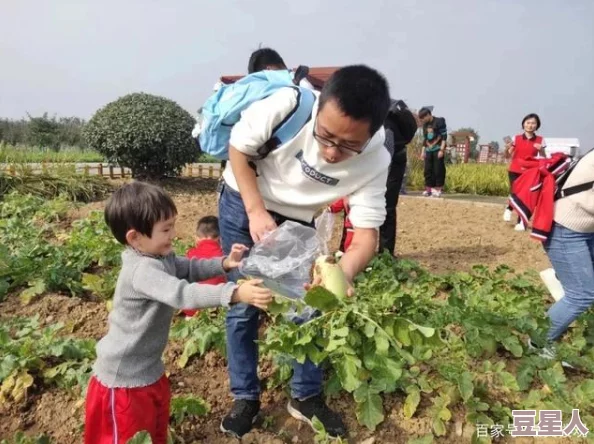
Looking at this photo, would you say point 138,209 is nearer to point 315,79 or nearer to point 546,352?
point 546,352

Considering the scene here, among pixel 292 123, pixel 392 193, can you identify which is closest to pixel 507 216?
pixel 392 193

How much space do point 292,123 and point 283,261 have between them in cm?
53

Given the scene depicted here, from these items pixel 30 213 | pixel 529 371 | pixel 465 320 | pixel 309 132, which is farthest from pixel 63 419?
pixel 30 213

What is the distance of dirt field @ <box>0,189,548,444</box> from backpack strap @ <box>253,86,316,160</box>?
1.31 meters

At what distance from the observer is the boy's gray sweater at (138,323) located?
175 cm

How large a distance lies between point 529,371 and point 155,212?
213 centimetres

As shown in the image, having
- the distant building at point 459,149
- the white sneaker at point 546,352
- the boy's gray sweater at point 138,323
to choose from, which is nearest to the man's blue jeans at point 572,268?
the white sneaker at point 546,352

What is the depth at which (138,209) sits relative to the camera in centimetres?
178

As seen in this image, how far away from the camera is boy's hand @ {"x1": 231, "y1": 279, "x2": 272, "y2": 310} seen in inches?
61.9

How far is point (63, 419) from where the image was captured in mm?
2443

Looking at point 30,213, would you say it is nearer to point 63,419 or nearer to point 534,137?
point 63,419

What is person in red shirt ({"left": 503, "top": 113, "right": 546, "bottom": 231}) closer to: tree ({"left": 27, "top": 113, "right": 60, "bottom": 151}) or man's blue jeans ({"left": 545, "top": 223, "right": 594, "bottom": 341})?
man's blue jeans ({"left": 545, "top": 223, "right": 594, "bottom": 341})

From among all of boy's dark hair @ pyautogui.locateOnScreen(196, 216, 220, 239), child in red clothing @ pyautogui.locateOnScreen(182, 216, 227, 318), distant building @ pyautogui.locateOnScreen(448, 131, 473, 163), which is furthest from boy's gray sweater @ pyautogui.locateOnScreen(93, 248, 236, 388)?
distant building @ pyautogui.locateOnScreen(448, 131, 473, 163)

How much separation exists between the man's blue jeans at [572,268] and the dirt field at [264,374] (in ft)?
3.49
